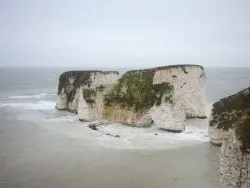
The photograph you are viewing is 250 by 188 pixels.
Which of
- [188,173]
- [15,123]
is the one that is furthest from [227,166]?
[15,123]

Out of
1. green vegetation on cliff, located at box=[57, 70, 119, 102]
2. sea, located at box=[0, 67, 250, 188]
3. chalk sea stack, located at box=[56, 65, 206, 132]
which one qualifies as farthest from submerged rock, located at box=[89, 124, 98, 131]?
green vegetation on cliff, located at box=[57, 70, 119, 102]

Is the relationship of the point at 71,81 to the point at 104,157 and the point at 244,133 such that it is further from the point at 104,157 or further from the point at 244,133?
the point at 244,133

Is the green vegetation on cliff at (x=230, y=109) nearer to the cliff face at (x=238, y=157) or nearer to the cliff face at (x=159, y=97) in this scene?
the cliff face at (x=159, y=97)

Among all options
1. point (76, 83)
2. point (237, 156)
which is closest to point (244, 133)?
point (237, 156)

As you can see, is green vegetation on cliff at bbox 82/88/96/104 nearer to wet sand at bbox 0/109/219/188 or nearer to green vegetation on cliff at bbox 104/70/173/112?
green vegetation on cliff at bbox 104/70/173/112

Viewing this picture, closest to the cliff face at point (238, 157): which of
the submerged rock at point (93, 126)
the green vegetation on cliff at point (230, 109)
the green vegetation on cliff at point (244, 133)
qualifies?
the green vegetation on cliff at point (244, 133)
